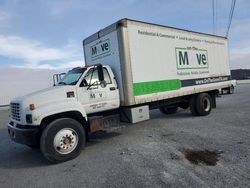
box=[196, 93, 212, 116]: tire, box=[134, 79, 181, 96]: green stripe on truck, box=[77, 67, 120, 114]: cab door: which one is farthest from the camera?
box=[196, 93, 212, 116]: tire

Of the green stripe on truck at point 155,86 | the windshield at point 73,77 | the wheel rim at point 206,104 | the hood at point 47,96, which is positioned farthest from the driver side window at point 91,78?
the wheel rim at point 206,104

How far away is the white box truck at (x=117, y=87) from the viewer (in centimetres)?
633

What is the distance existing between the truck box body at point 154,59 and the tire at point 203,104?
0.32 m

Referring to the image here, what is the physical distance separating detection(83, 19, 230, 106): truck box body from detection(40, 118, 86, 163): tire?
1977 millimetres

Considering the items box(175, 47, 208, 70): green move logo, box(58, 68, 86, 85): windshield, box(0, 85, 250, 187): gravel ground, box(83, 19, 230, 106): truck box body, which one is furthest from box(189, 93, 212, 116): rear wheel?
box(58, 68, 86, 85): windshield

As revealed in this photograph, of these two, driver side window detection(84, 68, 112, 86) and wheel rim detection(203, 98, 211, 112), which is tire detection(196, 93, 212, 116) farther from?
driver side window detection(84, 68, 112, 86)

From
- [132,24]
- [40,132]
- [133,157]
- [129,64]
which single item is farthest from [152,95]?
[40,132]

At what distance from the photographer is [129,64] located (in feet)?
25.9

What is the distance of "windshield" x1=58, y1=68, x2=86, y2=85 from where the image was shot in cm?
731

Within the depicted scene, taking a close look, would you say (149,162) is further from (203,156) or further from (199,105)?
(199,105)

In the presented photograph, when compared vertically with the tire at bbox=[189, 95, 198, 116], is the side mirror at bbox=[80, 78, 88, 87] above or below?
above

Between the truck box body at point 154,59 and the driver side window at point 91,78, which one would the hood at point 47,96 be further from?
the truck box body at point 154,59

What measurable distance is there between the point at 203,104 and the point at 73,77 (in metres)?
6.25

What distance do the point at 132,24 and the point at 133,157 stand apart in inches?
165
